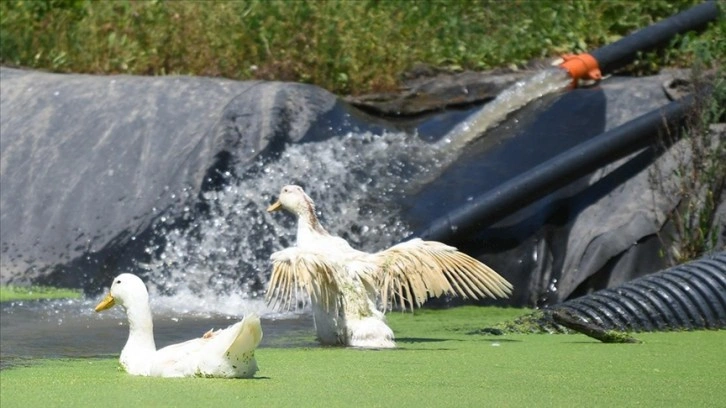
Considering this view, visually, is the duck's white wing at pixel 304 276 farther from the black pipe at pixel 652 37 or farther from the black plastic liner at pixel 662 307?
the black pipe at pixel 652 37

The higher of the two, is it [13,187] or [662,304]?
[13,187]

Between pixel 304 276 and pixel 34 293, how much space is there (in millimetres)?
3863

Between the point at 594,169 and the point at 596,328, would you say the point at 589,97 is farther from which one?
the point at 596,328

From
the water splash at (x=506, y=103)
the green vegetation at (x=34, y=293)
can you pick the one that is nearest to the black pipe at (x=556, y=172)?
the water splash at (x=506, y=103)

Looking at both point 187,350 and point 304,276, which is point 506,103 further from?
point 187,350

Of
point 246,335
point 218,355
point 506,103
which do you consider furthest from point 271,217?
point 246,335

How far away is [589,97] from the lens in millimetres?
11461

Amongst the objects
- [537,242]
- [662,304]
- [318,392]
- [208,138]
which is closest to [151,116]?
[208,138]

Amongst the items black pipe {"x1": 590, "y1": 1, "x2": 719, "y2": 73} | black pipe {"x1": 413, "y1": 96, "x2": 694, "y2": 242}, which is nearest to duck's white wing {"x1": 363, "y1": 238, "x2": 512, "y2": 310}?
black pipe {"x1": 413, "y1": 96, "x2": 694, "y2": 242}

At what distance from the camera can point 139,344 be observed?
5.60m

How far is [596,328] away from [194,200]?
4508mm

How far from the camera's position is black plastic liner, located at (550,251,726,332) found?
7613 millimetres

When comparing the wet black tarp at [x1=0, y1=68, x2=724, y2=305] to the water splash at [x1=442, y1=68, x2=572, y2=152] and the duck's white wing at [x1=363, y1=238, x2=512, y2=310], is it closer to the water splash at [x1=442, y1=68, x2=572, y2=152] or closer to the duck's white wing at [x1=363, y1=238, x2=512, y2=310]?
the water splash at [x1=442, y1=68, x2=572, y2=152]

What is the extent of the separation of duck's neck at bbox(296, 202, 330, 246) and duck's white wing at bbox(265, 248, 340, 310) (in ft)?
1.48
